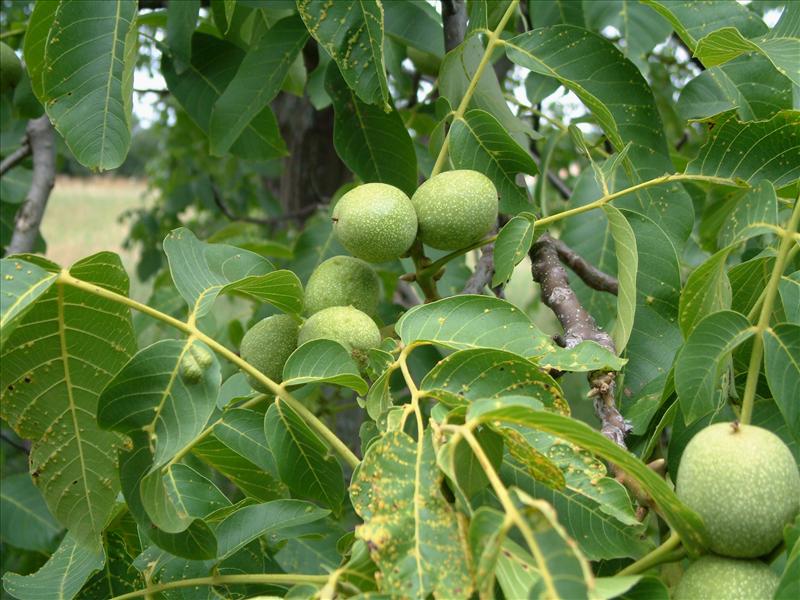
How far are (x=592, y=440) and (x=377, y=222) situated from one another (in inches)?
22.2

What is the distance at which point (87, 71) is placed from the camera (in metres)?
1.44

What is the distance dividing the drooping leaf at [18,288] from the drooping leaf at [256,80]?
2.60ft

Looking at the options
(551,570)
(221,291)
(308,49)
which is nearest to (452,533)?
(551,570)

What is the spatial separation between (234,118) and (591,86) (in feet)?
2.33

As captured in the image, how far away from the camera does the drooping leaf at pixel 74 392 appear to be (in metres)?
1.00

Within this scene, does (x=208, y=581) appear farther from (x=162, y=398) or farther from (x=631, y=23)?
(x=631, y=23)

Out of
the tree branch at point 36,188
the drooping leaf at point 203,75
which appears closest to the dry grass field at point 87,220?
the tree branch at point 36,188

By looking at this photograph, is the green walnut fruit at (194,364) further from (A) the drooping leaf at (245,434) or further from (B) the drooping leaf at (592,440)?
(B) the drooping leaf at (592,440)

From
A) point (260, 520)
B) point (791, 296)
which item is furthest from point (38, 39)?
point (791, 296)

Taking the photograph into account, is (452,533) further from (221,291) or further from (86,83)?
(86,83)

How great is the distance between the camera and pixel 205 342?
3.38 ft

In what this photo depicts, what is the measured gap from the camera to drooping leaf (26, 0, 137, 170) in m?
1.42

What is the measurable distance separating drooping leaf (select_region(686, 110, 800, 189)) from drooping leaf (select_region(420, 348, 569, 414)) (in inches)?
18.7

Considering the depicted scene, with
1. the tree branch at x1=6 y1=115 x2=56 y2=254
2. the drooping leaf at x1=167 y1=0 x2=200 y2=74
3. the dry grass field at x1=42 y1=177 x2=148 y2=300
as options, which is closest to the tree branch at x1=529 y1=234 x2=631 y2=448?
the drooping leaf at x1=167 y1=0 x2=200 y2=74
